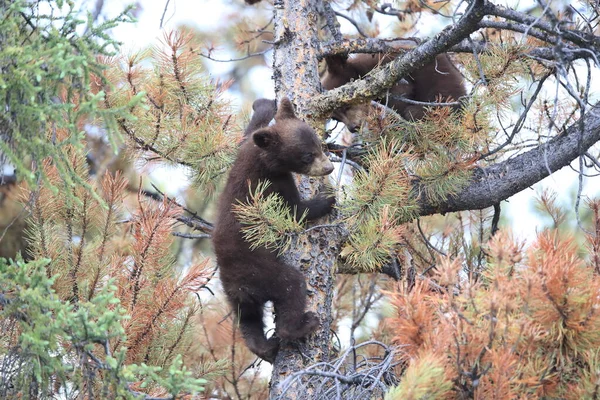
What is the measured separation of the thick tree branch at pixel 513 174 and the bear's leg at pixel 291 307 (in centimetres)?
98

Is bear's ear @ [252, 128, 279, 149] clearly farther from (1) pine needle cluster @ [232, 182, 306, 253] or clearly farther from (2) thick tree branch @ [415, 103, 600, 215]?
(2) thick tree branch @ [415, 103, 600, 215]

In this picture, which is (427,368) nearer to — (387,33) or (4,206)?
(387,33)

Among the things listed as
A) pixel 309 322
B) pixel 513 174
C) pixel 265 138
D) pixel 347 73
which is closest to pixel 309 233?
pixel 309 322

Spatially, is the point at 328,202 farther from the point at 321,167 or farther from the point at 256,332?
the point at 256,332

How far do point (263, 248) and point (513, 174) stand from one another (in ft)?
5.57

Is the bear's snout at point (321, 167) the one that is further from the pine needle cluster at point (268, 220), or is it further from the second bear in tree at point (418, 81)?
the second bear in tree at point (418, 81)

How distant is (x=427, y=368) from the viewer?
8.16 feet

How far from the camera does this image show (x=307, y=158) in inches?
169

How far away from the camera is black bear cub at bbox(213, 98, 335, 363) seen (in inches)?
158

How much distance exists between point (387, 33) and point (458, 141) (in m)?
2.49

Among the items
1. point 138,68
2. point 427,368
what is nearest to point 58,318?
point 427,368

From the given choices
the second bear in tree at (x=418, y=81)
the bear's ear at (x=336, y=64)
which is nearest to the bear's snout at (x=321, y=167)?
the bear's ear at (x=336, y=64)

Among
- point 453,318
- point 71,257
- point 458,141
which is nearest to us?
point 453,318

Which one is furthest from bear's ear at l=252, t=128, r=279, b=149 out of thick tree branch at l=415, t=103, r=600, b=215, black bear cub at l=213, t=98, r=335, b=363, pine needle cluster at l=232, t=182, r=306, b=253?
thick tree branch at l=415, t=103, r=600, b=215
